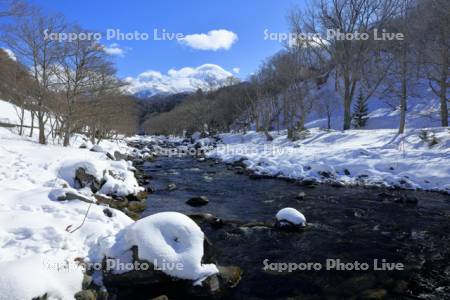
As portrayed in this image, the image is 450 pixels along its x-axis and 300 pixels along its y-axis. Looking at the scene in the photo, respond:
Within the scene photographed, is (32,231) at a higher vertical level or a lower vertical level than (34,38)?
lower

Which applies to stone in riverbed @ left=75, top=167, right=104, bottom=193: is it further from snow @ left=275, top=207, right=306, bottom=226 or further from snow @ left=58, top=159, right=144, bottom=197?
snow @ left=275, top=207, right=306, bottom=226

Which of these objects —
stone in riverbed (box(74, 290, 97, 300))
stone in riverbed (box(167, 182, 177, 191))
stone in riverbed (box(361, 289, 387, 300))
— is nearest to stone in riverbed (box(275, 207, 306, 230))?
stone in riverbed (box(361, 289, 387, 300))

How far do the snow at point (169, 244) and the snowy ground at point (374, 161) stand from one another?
11.9m

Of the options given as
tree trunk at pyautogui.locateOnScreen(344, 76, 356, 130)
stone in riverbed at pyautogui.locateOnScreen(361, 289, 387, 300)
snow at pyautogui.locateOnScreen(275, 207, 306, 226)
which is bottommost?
stone in riverbed at pyautogui.locateOnScreen(361, 289, 387, 300)

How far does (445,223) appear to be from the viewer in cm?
978

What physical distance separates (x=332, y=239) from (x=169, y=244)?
501 centimetres

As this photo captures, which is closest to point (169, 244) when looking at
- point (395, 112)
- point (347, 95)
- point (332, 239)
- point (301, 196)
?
point (332, 239)

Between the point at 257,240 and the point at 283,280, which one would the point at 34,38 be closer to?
the point at 257,240

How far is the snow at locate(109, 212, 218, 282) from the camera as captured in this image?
5871 millimetres

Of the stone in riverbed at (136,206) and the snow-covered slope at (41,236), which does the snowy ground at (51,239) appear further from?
the stone in riverbed at (136,206)

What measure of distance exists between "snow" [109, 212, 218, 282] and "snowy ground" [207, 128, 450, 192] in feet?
39.1

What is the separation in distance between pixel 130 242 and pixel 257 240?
12.3 ft

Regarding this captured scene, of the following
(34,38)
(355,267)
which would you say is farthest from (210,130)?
(355,267)

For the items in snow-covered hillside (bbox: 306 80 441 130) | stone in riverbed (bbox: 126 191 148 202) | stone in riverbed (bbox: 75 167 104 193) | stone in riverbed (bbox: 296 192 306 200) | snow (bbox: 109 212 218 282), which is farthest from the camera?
snow-covered hillside (bbox: 306 80 441 130)
